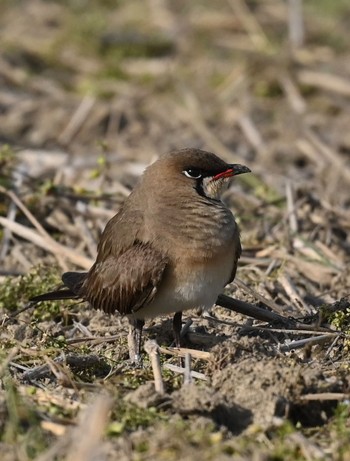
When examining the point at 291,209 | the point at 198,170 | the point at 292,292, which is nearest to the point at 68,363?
the point at 198,170

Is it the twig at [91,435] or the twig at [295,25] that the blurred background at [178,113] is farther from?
the twig at [91,435]

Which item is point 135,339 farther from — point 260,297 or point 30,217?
point 30,217

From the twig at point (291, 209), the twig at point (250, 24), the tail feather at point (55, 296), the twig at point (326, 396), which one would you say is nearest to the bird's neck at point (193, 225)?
the tail feather at point (55, 296)

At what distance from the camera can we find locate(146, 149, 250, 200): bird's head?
6272mm

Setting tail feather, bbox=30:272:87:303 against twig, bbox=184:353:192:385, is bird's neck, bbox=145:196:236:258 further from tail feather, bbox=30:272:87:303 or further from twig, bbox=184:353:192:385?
tail feather, bbox=30:272:87:303

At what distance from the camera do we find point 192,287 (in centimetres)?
585

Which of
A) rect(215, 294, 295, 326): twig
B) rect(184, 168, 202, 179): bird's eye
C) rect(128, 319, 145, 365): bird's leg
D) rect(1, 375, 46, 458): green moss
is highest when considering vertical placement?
rect(184, 168, 202, 179): bird's eye

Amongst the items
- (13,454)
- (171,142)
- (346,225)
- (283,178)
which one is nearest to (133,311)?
(13,454)

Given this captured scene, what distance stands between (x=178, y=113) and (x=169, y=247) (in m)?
6.55

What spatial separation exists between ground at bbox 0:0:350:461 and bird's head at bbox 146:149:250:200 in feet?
3.07

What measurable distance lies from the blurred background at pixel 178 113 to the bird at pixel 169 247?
4.72 ft

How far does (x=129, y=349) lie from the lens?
6223mm

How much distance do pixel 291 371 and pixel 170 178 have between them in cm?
166

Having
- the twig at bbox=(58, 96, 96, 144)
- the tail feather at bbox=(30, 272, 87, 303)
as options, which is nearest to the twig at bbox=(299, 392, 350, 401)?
the tail feather at bbox=(30, 272, 87, 303)
